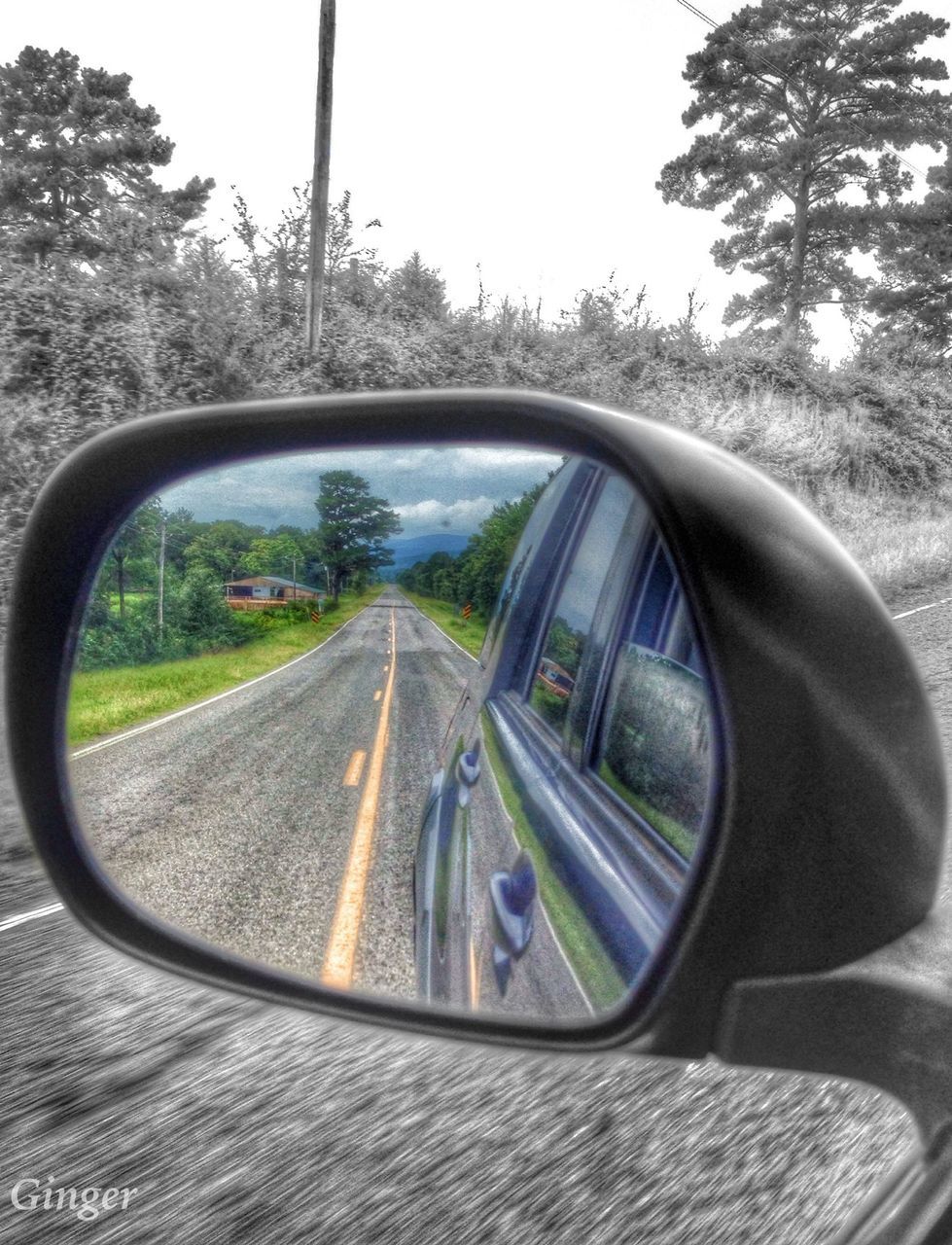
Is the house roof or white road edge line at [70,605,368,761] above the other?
the house roof

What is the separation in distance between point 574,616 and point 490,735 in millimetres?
220

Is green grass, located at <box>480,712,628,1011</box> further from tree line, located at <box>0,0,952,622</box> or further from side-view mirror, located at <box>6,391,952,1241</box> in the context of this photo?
tree line, located at <box>0,0,952,622</box>

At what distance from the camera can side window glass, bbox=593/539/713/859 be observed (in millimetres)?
900

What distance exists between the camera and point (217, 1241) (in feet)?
5.79

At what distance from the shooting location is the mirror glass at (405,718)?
1164mm

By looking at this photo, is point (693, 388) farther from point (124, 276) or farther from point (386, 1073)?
point (386, 1073)

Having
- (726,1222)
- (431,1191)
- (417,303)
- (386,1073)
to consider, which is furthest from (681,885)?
(417,303)

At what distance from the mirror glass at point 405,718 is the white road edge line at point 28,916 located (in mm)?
2460

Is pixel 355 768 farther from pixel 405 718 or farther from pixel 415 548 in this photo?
pixel 415 548

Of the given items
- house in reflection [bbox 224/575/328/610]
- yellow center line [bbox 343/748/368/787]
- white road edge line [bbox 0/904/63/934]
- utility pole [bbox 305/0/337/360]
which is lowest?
white road edge line [bbox 0/904/63/934]

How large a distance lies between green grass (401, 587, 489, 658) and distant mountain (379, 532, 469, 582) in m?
0.03

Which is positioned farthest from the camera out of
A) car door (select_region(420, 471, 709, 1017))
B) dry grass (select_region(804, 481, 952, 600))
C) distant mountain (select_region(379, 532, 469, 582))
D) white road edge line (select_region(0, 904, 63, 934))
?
dry grass (select_region(804, 481, 952, 600))

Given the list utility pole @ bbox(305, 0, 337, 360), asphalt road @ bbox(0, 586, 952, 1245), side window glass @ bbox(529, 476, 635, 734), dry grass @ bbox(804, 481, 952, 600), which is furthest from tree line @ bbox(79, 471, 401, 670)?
utility pole @ bbox(305, 0, 337, 360)

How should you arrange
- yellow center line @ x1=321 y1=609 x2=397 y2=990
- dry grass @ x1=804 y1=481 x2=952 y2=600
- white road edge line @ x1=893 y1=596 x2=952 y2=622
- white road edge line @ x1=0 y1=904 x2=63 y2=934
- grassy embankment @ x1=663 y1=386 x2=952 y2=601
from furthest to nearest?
grassy embankment @ x1=663 y1=386 x2=952 y2=601 → dry grass @ x1=804 y1=481 x2=952 y2=600 → white road edge line @ x1=893 y1=596 x2=952 y2=622 → white road edge line @ x1=0 y1=904 x2=63 y2=934 → yellow center line @ x1=321 y1=609 x2=397 y2=990
